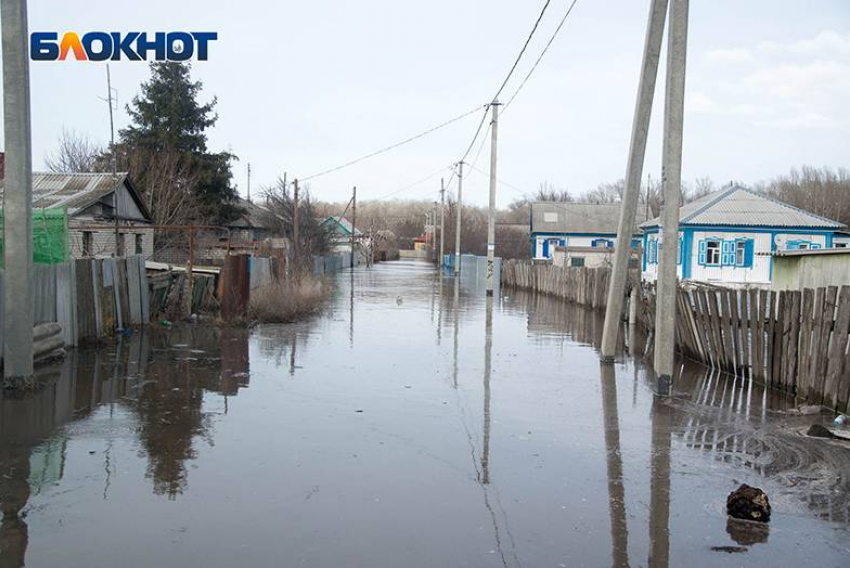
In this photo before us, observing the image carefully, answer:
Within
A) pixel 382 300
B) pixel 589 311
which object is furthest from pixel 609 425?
pixel 382 300

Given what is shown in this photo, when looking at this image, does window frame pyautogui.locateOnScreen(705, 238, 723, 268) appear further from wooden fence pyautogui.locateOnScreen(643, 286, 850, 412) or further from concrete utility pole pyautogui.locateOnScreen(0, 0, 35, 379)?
concrete utility pole pyautogui.locateOnScreen(0, 0, 35, 379)

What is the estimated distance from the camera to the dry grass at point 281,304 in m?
18.0

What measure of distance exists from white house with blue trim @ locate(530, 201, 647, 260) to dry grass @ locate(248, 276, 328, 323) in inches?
1795

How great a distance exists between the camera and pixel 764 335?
10.5 meters

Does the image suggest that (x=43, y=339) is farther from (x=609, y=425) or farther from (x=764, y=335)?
(x=764, y=335)

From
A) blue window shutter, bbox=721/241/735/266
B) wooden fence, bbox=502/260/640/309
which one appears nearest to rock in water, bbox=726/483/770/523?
wooden fence, bbox=502/260/640/309

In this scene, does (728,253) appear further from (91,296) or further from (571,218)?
(91,296)

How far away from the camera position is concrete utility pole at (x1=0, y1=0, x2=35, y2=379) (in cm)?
866

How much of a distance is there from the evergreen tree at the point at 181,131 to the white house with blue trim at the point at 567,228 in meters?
29.6

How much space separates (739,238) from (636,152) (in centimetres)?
2869

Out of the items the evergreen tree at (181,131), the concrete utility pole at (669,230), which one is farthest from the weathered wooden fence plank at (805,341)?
the evergreen tree at (181,131)

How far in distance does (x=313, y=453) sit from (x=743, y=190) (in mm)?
38599

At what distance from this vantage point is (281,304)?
60.2 feet

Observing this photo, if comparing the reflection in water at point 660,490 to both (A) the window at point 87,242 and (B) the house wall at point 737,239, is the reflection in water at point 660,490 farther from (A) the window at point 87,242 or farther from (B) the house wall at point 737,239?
(B) the house wall at point 737,239
